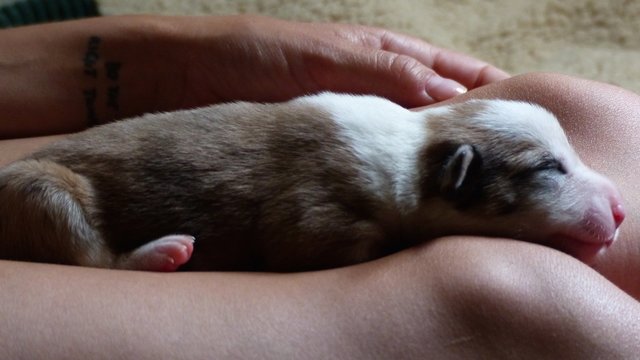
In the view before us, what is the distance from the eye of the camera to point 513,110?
1347 millimetres

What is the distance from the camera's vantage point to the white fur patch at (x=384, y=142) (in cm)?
132

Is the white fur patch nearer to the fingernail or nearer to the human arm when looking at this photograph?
the fingernail

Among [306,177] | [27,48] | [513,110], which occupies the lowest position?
[27,48]

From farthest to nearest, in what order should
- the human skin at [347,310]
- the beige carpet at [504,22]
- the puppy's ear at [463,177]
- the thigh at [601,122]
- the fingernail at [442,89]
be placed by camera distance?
the beige carpet at [504,22] < the fingernail at [442,89] < the thigh at [601,122] < the puppy's ear at [463,177] < the human skin at [347,310]

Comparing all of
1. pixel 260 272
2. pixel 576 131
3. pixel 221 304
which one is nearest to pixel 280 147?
pixel 260 272

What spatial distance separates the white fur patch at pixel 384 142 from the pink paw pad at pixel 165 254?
1.00 ft

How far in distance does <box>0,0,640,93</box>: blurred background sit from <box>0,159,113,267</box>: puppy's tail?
120 cm

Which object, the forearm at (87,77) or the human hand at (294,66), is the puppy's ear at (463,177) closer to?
the human hand at (294,66)

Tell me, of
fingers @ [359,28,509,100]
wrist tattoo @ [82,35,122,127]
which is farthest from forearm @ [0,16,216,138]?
fingers @ [359,28,509,100]

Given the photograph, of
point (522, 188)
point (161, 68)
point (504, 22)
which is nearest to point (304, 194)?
point (522, 188)

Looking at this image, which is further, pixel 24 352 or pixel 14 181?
pixel 14 181

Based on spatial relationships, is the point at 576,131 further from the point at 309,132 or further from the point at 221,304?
the point at 221,304

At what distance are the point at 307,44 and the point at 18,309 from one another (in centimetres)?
98

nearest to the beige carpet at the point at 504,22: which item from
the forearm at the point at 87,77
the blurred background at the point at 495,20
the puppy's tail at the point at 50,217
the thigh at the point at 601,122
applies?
the blurred background at the point at 495,20
